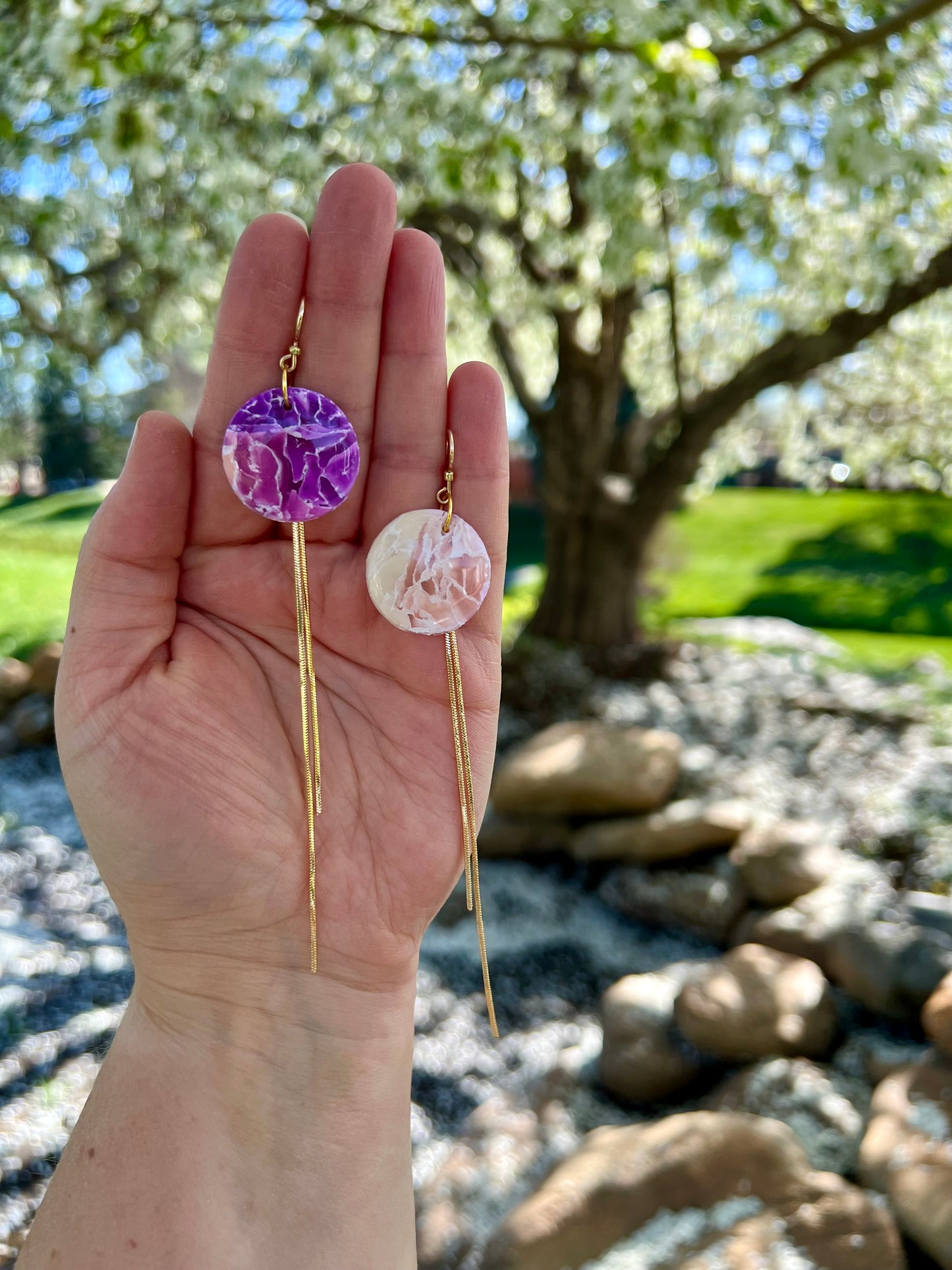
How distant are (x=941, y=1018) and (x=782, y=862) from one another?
125cm

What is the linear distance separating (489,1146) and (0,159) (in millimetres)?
5076

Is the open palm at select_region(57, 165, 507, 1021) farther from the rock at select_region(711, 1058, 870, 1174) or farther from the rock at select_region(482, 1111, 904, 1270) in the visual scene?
the rock at select_region(711, 1058, 870, 1174)

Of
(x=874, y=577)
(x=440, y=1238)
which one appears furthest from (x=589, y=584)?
(x=440, y=1238)

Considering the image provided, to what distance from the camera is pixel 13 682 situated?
697 cm

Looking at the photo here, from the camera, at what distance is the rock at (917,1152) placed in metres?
2.47

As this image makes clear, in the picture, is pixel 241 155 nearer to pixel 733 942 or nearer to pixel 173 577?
pixel 173 577

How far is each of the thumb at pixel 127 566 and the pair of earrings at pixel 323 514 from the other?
0.44 feet

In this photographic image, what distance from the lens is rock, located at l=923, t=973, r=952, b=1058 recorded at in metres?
3.04

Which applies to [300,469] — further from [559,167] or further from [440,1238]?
[559,167]

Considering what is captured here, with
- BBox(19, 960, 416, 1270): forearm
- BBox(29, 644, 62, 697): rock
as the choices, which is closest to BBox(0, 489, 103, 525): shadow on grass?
BBox(29, 644, 62, 697): rock

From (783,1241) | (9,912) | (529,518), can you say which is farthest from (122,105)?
(529,518)

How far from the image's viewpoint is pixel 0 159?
201 inches

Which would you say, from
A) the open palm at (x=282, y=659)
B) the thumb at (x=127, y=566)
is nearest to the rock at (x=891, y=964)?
the open palm at (x=282, y=659)

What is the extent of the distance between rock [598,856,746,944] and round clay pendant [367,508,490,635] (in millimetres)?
2979
